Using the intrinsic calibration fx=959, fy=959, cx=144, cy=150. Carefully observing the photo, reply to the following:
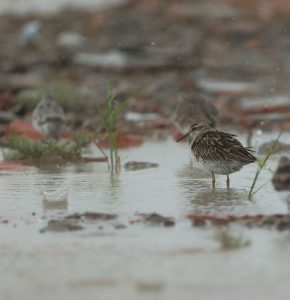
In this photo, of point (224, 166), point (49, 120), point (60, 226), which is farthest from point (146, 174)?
point (49, 120)

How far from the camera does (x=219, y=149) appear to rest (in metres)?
8.91

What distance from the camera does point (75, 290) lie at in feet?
17.3

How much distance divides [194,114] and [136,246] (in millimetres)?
6834

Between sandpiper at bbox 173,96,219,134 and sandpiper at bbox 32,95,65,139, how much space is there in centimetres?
160

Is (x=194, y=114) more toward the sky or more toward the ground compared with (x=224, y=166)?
more toward the sky

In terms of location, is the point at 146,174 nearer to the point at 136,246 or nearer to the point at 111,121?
the point at 111,121

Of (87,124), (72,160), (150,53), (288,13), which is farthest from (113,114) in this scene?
(288,13)

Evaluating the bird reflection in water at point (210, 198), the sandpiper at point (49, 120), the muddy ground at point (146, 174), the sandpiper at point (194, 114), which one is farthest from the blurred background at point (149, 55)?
the bird reflection in water at point (210, 198)

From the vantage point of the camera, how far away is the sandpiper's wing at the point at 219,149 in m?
8.70

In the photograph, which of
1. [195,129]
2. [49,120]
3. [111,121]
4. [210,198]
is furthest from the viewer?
[49,120]

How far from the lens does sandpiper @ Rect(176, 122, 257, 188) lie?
8.72 meters

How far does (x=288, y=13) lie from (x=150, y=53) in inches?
189

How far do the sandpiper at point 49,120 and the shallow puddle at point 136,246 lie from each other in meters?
3.41

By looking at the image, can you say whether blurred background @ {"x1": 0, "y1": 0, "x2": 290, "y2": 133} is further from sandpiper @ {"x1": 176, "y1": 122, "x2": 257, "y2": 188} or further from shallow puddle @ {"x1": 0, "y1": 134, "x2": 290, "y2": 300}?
shallow puddle @ {"x1": 0, "y1": 134, "x2": 290, "y2": 300}
